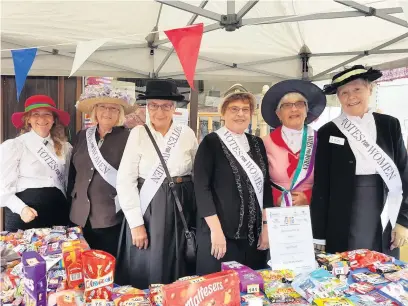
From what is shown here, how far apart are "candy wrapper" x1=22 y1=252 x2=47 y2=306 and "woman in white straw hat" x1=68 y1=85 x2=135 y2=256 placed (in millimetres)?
958

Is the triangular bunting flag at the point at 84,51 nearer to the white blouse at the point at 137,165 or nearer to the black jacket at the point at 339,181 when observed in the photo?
the white blouse at the point at 137,165

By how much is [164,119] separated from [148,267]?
2.59 ft

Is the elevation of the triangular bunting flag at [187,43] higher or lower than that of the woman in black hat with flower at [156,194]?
higher

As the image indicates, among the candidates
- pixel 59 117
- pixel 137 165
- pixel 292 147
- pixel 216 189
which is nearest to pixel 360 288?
pixel 216 189

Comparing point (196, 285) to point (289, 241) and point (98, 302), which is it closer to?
point (98, 302)

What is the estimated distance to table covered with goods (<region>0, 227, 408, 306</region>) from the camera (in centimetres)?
108

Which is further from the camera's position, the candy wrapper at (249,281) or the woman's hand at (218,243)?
the woman's hand at (218,243)

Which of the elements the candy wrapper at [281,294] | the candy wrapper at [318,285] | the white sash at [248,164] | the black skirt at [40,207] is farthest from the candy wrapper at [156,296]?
the black skirt at [40,207]

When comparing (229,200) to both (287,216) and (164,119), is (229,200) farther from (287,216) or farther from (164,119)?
(164,119)

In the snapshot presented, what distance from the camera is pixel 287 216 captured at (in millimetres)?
1449

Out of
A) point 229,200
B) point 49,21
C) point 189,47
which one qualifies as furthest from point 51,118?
point 229,200

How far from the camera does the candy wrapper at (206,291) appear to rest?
103cm

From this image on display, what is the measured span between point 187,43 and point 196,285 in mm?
1104

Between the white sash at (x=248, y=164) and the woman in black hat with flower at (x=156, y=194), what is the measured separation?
259 mm
